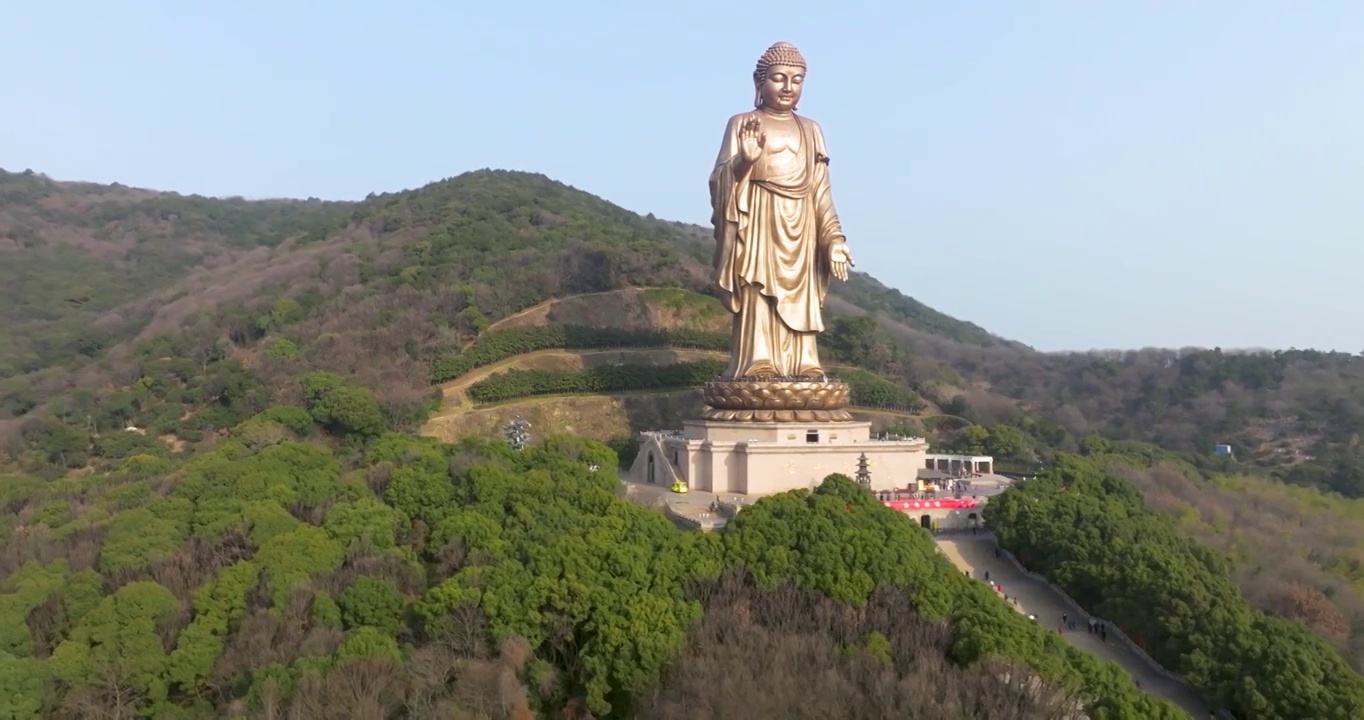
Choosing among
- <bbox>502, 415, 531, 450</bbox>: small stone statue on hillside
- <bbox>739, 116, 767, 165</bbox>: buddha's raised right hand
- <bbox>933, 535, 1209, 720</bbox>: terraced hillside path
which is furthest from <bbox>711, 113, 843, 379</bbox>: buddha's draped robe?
<bbox>502, 415, 531, 450</bbox>: small stone statue on hillside

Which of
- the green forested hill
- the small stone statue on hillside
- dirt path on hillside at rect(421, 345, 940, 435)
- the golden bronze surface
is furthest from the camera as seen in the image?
dirt path on hillside at rect(421, 345, 940, 435)

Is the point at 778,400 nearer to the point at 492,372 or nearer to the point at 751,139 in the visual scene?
the point at 751,139

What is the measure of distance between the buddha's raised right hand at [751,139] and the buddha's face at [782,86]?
18.2 inches

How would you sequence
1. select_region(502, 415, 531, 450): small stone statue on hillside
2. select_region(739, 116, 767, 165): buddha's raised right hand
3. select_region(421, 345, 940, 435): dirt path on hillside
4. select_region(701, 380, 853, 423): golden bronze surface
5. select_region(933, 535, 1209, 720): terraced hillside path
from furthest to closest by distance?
select_region(421, 345, 940, 435): dirt path on hillside
select_region(502, 415, 531, 450): small stone statue on hillside
select_region(701, 380, 853, 423): golden bronze surface
select_region(739, 116, 767, 165): buddha's raised right hand
select_region(933, 535, 1209, 720): terraced hillside path

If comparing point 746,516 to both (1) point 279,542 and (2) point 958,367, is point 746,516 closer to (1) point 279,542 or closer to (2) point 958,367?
(1) point 279,542

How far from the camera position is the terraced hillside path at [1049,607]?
37.8 ft

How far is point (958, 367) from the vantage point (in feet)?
178

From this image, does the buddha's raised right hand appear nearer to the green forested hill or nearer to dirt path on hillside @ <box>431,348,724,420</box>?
the green forested hill

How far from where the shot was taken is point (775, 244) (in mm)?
18031

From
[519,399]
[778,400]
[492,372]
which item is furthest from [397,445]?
[492,372]

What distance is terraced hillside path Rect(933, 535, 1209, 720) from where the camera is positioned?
11516 mm

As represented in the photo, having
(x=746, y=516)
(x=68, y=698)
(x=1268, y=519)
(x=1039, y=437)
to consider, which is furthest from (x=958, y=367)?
(x=68, y=698)

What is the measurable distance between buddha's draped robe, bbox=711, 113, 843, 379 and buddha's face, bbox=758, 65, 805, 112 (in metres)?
0.47

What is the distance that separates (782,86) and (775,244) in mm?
2682
